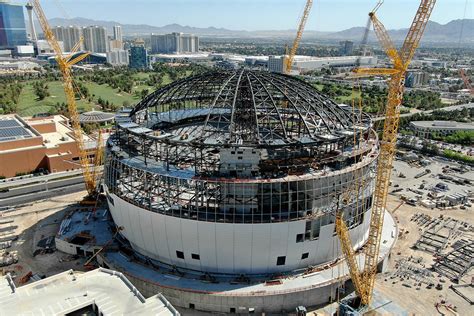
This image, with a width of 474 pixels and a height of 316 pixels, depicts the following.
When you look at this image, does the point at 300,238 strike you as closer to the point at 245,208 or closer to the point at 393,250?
the point at 245,208

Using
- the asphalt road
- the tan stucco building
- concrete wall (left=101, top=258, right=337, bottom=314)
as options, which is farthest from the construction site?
the tan stucco building

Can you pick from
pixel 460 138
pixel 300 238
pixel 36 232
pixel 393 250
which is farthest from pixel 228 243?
pixel 460 138

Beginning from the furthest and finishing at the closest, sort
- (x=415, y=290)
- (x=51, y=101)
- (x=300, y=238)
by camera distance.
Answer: (x=51, y=101)
(x=415, y=290)
(x=300, y=238)

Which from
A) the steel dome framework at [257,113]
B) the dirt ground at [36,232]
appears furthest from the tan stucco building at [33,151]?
the steel dome framework at [257,113]

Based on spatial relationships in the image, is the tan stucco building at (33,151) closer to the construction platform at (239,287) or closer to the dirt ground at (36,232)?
the dirt ground at (36,232)

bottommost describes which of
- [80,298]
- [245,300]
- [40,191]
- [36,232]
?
[36,232]

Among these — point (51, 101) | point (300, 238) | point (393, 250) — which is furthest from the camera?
point (51, 101)

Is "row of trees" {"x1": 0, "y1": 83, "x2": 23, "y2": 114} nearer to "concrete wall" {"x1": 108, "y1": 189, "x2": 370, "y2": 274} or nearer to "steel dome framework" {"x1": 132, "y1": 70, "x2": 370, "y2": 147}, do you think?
"steel dome framework" {"x1": 132, "y1": 70, "x2": 370, "y2": 147}
